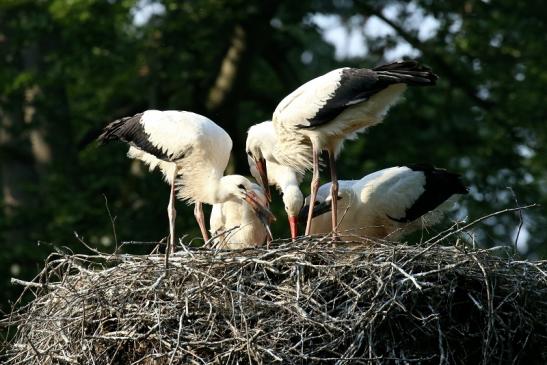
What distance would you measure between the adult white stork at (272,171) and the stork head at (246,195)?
0.69 ft

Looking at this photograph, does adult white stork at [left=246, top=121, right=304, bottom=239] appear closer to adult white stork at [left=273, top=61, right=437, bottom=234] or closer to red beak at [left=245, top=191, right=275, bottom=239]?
adult white stork at [left=273, top=61, right=437, bottom=234]

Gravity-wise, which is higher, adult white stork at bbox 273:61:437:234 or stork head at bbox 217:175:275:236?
adult white stork at bbox 273:61:437:234

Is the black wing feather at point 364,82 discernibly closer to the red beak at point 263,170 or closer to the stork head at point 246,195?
the stork head at point 246,195

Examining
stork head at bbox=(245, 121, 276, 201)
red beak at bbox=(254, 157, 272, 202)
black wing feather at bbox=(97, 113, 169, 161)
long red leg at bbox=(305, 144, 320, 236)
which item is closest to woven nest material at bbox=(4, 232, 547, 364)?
long red leg at bbox=(305, 144, 320, 236)

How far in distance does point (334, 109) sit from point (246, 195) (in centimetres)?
103

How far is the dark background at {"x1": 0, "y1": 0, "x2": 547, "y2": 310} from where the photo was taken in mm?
17469

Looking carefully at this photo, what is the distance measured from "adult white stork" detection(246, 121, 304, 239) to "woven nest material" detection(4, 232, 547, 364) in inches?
67.7

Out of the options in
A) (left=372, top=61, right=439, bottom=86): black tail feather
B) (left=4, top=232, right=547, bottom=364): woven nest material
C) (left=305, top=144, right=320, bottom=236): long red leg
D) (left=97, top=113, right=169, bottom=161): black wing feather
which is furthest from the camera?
(left=97, top=113, right=169, bottom=161): black wing feather

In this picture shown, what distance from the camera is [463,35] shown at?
61.9 ft

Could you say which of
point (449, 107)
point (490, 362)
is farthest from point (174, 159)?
point (449, 107)

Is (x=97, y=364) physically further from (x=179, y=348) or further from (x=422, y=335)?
(x=422, y=335)

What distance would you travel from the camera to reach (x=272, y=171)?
1179 cm

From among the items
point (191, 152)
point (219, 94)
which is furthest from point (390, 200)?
point (219, 94)

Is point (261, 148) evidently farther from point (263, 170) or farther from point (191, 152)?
point (191, 152)
